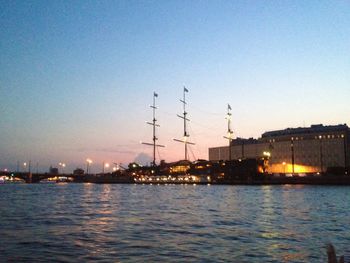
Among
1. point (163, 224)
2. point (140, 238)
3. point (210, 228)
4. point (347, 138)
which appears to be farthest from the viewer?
point (347, 138)

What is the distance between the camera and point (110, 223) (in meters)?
38.8

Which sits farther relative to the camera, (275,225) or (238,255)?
(275,225)

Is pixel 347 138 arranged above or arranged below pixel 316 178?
above

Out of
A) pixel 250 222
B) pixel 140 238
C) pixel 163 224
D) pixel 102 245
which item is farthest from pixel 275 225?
pixel 102 245

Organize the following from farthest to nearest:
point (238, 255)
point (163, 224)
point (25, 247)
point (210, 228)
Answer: point (163, 224) < point (210, 228) < point (25, 247) < point (238, 255)

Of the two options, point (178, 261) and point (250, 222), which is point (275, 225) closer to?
point (250, 222)

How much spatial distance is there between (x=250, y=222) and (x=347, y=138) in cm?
17680

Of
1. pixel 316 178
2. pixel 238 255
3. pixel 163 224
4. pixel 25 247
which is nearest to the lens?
pixel 238 255

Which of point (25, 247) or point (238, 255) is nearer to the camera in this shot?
point (238, 255)

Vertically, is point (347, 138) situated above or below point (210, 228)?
above

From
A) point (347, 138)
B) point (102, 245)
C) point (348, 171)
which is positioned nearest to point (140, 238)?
point (102, 245)

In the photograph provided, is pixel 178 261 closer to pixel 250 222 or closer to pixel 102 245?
pixel 102 245

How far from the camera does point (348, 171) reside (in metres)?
172

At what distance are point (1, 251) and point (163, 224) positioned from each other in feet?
53.6
